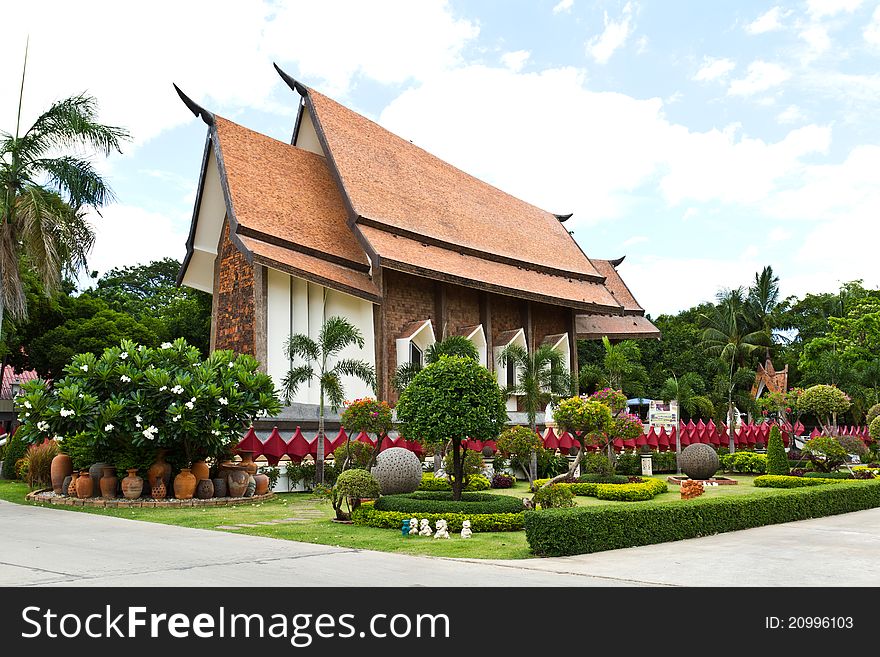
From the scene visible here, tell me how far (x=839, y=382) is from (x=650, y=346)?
10.3 m

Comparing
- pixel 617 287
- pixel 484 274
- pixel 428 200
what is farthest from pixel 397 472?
pixel 617 287

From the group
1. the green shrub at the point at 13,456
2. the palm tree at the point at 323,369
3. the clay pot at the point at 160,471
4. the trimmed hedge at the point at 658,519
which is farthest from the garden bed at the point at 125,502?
the trimmed hedge at the point at 658,519

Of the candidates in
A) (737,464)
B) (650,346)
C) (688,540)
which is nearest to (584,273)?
(737,464)

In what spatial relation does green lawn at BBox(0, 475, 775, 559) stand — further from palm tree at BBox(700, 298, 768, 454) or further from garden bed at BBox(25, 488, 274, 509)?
palm tree at BBox(700, 298, 768, 454)

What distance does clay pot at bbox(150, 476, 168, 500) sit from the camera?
15414mm

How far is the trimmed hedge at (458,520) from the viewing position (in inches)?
460

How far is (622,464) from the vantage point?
23.7m

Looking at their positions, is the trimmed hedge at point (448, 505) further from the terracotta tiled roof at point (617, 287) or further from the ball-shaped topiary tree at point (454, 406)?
the terracotta tiled roof at point (617, 287)

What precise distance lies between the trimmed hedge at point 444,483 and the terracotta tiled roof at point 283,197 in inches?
356

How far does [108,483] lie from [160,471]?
0.97 m

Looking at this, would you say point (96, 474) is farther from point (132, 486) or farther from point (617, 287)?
point (617, 287)

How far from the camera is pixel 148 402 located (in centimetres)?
1512

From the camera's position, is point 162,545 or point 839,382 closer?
point 162,545
